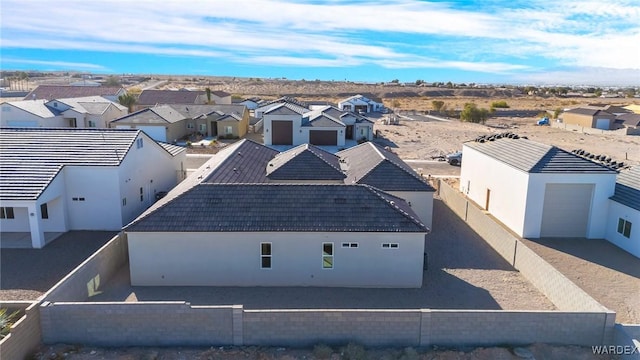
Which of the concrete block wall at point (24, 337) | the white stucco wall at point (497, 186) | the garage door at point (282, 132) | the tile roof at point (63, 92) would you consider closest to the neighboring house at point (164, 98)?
the tile roof at point (63, 92)

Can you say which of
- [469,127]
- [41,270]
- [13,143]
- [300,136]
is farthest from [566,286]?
[469,127]

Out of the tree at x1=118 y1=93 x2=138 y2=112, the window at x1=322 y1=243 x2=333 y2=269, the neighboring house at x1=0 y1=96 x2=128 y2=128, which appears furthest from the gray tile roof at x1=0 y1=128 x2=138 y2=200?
the tree at x1=118 y1=93 x2=138 y2=112

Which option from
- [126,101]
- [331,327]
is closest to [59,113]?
[126,101]

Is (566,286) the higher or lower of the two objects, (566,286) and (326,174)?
the lower

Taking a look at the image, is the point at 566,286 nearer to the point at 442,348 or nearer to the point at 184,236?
the point at 442,348

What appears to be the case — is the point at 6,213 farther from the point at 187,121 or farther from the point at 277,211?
the point at 187,121
